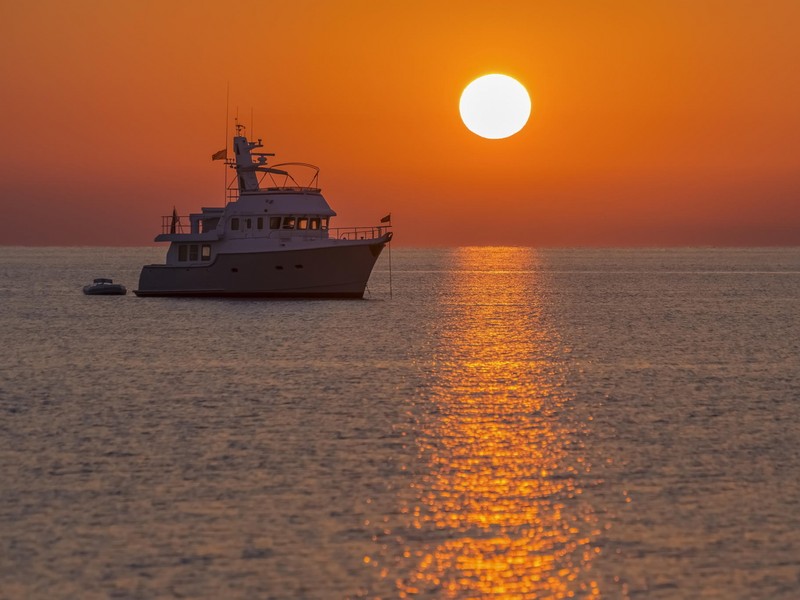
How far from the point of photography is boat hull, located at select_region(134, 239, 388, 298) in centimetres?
7681

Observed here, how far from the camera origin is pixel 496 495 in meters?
21.2

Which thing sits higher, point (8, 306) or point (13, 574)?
point (8, 306)

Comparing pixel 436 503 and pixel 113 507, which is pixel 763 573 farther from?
pixel 113 507

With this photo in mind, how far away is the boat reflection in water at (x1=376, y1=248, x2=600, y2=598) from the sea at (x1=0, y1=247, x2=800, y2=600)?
0.23 ft

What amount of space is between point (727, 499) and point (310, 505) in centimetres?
787

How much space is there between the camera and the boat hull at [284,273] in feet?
252

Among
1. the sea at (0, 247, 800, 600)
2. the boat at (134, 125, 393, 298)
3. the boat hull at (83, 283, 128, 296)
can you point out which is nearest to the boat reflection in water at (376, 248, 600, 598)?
the sea at (0, 247, 800, 600)

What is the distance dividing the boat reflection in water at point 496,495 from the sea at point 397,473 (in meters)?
0.07

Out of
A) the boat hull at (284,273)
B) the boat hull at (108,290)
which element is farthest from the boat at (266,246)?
the boat hull at (108,290)

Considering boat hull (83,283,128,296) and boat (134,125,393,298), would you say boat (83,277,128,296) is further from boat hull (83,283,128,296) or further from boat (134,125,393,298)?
boat (134,125,393,298)

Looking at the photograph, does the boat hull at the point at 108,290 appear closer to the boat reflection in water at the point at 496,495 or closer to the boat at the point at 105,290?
the boat at the point at 105,290

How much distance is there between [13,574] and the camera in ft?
52.8

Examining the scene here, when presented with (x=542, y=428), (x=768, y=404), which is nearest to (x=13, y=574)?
(x=542, y=428)

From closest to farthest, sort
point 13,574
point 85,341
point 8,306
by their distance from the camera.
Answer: point 13,574 → point 85,341 → point 8,306
